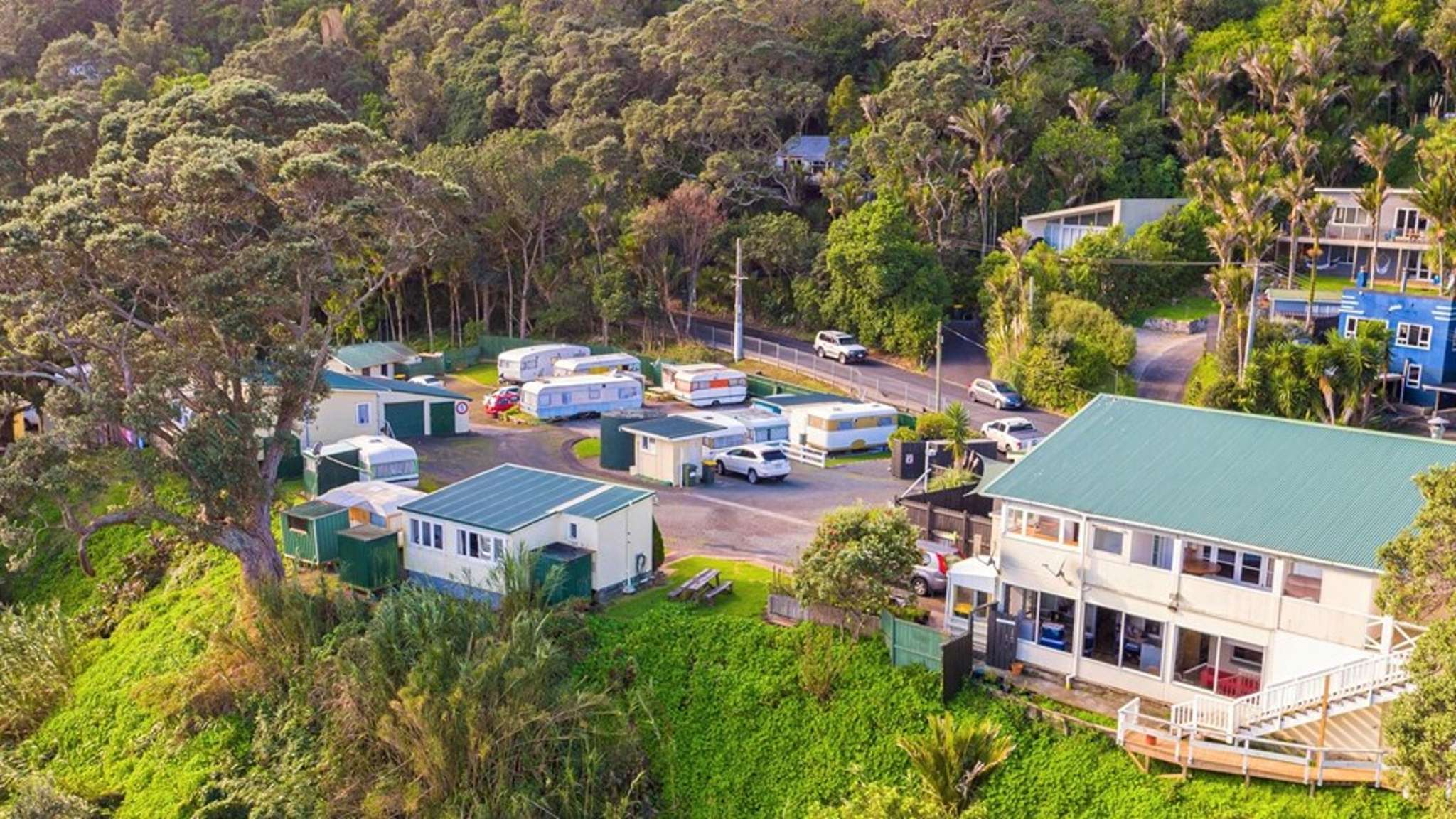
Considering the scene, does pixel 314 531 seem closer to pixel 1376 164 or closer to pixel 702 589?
pixel 702 589

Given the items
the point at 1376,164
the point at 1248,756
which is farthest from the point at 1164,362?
the point at 1248,756

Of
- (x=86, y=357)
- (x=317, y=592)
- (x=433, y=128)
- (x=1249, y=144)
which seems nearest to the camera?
(x=317, y=592)

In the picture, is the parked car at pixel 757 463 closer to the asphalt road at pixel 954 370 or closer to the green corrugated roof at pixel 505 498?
the green corrugated roof at pixel 505 498

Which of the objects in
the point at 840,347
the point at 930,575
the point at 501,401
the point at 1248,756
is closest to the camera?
the point at 1248,756

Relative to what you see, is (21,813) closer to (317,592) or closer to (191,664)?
(191,664)

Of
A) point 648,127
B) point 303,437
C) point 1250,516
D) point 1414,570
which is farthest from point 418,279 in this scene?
point 1414,570

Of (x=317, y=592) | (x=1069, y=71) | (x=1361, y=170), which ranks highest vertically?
(x=1069, y=71)

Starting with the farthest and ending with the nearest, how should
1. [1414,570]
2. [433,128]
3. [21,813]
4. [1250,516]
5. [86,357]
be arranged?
[433,128], [86,357], [21,813], [1250,516], [1414,570]

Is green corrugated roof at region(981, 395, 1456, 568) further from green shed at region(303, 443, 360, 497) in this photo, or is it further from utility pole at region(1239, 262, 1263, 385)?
green shed at region(303, 443, 360, 497)

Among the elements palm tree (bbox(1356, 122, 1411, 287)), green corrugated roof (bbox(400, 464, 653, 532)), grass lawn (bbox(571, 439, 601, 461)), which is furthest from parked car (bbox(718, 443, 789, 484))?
palm tree (bbox(1356, 122, 1411, 287))
